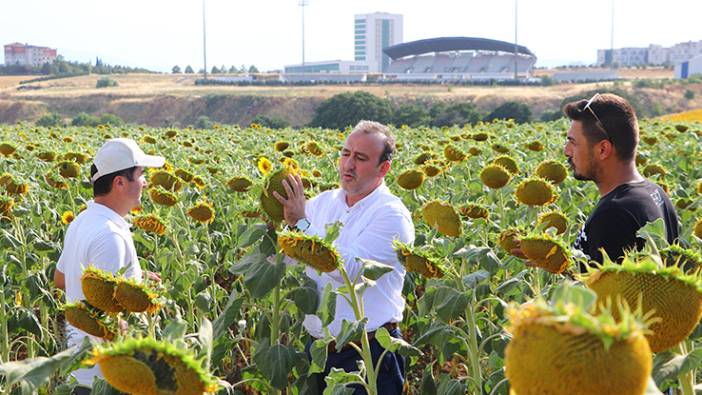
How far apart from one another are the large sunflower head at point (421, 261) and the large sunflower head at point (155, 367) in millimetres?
1233

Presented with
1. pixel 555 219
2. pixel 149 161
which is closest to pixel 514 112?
pixel 555 219

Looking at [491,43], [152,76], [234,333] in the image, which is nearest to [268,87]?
[152,76]

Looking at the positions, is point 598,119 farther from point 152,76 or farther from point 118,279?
point 152,76

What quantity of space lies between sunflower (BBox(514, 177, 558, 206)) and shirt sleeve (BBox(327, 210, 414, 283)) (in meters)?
0.69

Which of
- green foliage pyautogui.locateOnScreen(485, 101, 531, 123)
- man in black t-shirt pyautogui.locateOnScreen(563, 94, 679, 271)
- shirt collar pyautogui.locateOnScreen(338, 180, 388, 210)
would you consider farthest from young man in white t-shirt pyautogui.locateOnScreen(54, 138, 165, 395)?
green foliage pyautogui.locateOnScreen(485, 101, 531, 123)

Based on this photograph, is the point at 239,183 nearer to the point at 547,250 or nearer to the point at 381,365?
the point at 381,365

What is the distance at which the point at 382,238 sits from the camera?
3.32 metres

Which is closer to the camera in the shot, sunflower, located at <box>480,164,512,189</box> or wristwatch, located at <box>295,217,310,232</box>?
wristwatch, located at <box>295,217,310,232</box>

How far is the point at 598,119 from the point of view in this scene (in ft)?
10.4

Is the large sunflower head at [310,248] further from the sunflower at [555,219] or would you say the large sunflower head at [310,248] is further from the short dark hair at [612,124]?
the sunflower at [555,219]

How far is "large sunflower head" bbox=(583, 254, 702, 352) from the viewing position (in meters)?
1.29

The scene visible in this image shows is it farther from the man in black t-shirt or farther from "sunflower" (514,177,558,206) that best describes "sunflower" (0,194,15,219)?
the man in black t-shirt

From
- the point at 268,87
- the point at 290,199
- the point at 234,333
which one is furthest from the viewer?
the point at 268,87

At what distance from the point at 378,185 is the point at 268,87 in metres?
85.4
